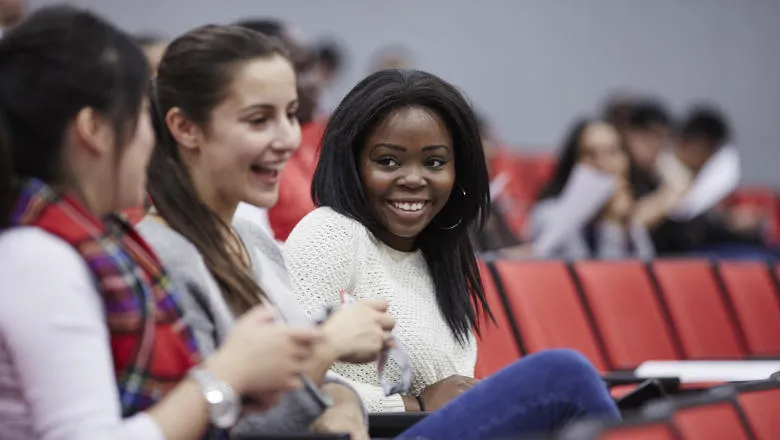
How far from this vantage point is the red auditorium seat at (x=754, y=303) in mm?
4652

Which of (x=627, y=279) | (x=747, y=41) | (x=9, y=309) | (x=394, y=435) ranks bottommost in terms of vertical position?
(x=747, y=41)

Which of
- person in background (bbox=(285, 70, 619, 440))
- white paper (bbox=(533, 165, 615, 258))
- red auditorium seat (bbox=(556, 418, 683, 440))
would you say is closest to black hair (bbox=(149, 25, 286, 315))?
person in background (bbox=(285, 70, 619, 440))

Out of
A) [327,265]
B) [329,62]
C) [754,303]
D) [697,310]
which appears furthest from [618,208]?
[327,265]

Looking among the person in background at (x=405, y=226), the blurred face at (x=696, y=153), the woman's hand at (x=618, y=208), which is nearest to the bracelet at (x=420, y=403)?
the person in background at (x=405, y=226)

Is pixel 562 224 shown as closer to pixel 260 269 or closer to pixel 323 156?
pixel 323 156

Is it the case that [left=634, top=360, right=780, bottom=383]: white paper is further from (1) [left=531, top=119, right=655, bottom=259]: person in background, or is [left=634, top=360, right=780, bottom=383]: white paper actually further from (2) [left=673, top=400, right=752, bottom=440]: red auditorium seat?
(1) [left=531, top=119, right=655, bottom=259]: person in background

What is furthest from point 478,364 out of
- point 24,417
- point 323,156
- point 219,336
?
point 24,417

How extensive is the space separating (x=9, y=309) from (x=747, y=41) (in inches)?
370

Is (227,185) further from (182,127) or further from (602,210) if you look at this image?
(602,210)

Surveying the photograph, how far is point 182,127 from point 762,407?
1034 millimetres

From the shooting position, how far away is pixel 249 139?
189 centimetres

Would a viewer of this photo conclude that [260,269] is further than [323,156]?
No

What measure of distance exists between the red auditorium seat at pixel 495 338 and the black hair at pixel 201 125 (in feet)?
4.69

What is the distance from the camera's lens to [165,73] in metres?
1.89
